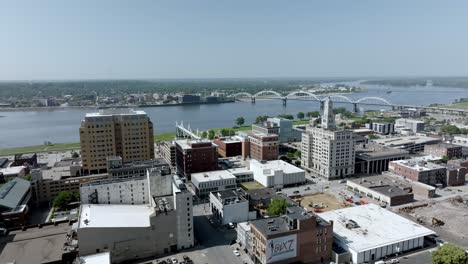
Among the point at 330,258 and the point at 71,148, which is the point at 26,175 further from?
the point at 330,258

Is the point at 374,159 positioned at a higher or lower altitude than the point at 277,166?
higher

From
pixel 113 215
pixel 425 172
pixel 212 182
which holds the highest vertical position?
pixel 113 215

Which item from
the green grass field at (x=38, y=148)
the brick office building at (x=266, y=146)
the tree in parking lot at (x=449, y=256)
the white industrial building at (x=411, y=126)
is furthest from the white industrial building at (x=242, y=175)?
the white industrial building at (x=411, y=126)

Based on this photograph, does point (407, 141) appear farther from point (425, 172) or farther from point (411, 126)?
point (425, 172)

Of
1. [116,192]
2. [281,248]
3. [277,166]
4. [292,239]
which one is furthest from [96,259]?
[277,166]

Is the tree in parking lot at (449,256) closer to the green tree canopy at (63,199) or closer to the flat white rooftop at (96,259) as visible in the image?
the flat white rooftop at (96,259)

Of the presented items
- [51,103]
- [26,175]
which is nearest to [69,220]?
[26,175]
